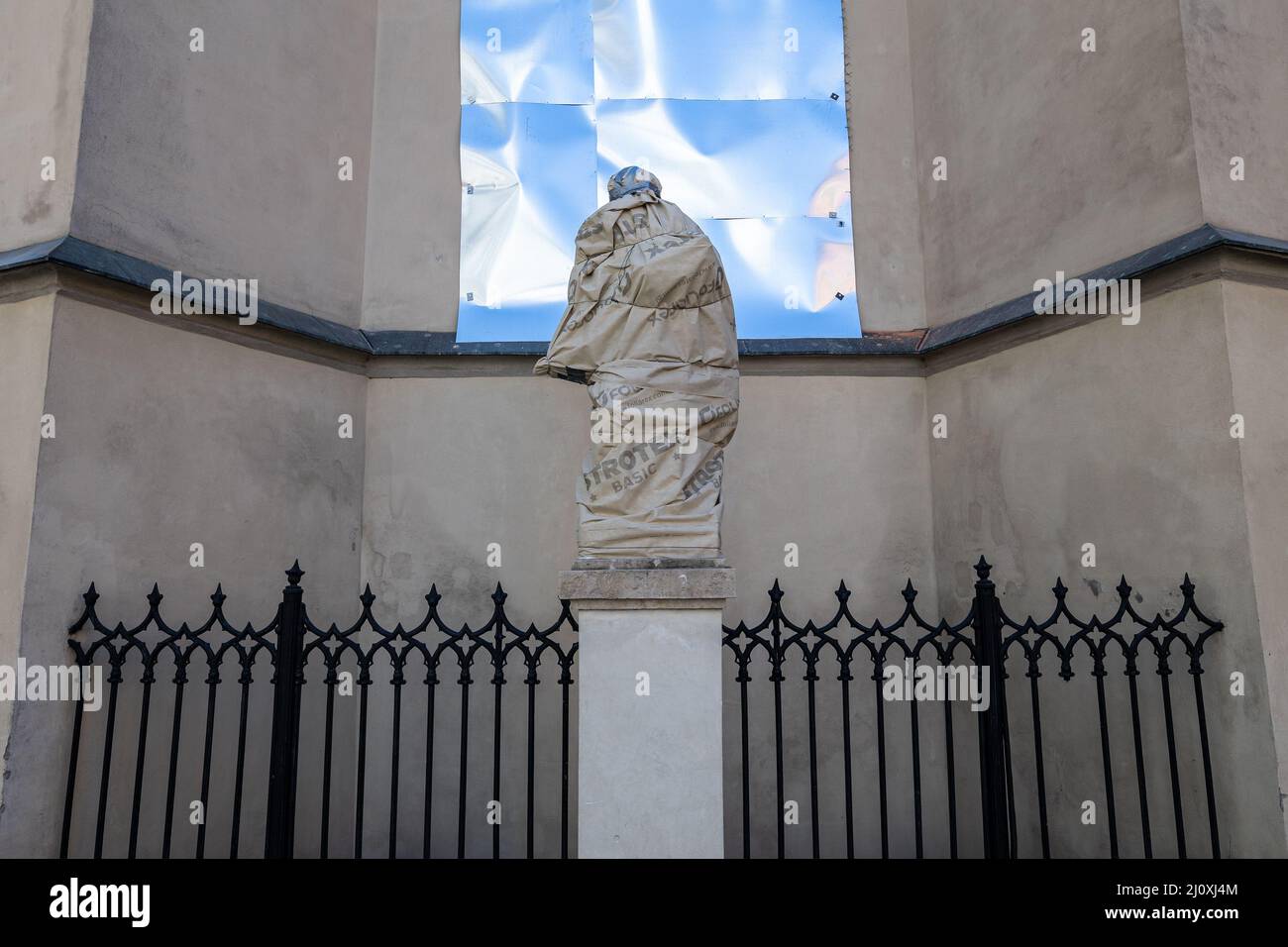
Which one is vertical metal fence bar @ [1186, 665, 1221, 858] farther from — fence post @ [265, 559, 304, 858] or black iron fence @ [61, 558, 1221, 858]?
fence post @ [265, 559, 304, 858]

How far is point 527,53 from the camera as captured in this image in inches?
298

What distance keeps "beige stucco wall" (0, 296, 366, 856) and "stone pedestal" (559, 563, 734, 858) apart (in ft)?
9.32

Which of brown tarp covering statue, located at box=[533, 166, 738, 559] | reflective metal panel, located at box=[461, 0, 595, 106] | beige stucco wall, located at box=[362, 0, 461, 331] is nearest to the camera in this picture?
brown tarp covering statue, located at box=[533, 166, 738, 559]

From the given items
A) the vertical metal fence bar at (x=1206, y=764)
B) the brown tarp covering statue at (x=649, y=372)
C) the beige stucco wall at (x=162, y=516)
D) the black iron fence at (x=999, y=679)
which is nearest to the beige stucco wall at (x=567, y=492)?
the beige stucco wall at (x=162, y=516)

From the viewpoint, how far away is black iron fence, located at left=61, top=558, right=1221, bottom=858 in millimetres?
4469

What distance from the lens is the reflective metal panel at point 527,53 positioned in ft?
24.7

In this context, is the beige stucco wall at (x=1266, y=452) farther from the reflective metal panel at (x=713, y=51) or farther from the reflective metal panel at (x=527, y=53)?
the reflective metal panel at (x=527, y=53)

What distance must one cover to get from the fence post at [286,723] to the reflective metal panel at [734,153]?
4.33 metres

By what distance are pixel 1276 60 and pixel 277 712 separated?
6606 millimetres

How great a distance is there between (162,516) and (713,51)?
5334 millimetres

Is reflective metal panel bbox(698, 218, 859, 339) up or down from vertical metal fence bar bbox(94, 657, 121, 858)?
up

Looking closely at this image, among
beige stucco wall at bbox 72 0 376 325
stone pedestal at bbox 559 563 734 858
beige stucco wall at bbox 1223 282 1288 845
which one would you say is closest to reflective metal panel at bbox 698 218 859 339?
beige stucco wall at bbox 1223 282 1288 845

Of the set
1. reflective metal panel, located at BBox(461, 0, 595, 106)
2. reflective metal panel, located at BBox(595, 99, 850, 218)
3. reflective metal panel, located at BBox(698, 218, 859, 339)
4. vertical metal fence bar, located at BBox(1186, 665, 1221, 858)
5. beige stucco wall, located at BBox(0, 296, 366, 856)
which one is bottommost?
vertical metal fence bar, located at BBox(1186, 665, 1221, 858)

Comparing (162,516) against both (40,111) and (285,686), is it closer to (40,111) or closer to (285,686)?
(285,686)
